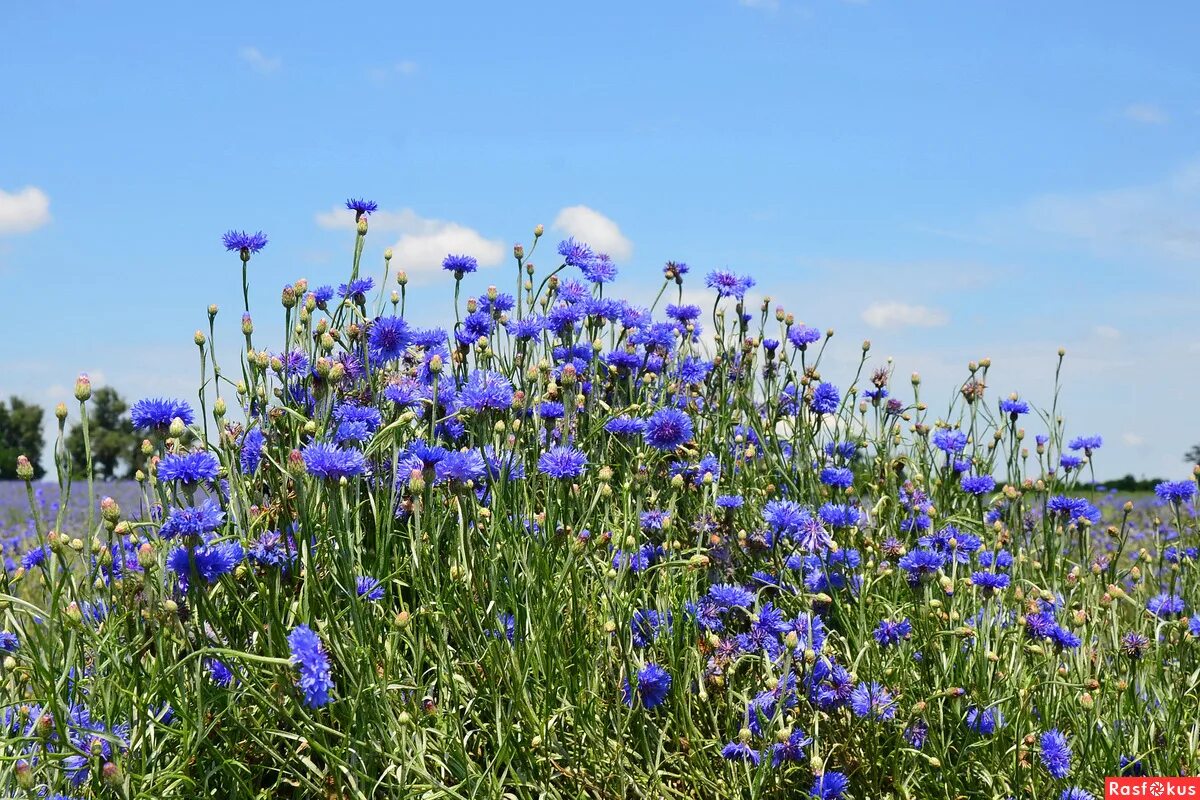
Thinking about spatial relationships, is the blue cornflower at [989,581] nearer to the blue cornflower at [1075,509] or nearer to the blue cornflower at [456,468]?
the blue cornflower at [1075,509]

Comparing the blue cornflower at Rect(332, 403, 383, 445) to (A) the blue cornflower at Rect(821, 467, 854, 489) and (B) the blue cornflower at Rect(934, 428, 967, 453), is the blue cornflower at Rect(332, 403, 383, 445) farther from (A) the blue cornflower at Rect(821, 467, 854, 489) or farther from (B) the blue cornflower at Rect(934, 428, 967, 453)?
(B) the blue cornflower at Rect(934, 428, 967, 453)

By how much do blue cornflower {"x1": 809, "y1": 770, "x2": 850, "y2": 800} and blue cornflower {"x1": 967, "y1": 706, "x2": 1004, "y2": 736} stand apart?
0.45 m

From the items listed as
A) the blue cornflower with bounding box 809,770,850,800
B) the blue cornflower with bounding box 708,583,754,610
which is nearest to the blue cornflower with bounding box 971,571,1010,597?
the blue cornflower with bounding box 708,583,754,610

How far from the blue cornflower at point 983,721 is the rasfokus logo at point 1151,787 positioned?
0.99 ft

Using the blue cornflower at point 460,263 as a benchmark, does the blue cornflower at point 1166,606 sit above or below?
below

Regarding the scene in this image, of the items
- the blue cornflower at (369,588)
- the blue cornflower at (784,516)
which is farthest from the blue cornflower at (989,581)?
the blue cornflower at (369,588)

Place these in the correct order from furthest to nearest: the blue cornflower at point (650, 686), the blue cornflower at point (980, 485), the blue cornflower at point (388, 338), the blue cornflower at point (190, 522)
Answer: the blue cornflower at point (980, 485)
the blue cornflower at point (388, 338)
the blue cornflower at point (650, 686)
the blue cornflower at point (190, 522)

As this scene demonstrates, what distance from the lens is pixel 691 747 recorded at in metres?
2.61

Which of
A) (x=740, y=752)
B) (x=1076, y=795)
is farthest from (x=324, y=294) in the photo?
(x=1076, y=795)

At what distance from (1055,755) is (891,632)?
1.58 feet

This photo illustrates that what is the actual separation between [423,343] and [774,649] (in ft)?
5.14

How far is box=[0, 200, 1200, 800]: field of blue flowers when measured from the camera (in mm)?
2324

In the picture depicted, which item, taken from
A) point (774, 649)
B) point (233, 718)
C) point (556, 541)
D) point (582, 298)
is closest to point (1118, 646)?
point (774, 649)

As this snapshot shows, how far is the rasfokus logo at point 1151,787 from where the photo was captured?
2.71 metres
